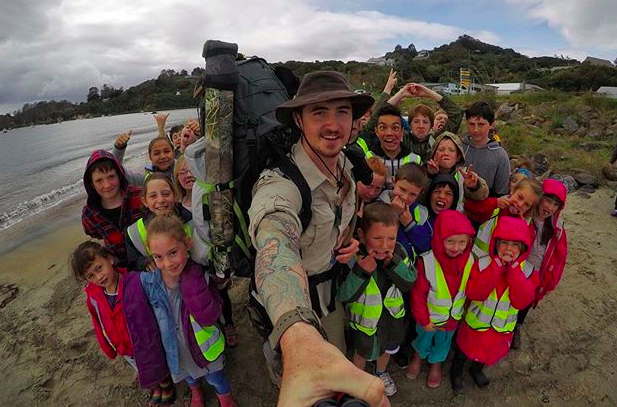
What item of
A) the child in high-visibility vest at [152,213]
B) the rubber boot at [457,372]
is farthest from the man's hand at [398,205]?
the child in high-visibility vest at [152,213]

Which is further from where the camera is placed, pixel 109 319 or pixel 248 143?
pixel 109 319

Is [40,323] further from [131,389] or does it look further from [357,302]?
[357,302]

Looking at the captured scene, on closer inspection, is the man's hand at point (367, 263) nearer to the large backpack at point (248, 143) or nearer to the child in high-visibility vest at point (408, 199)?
the child in high-visibility vest at point (408, 199)

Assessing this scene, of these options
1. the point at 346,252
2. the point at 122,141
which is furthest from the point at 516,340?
the point at 122,141

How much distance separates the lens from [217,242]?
216 cm

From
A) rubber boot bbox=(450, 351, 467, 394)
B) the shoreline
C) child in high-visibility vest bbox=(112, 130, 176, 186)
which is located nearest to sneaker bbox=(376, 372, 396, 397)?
rubber boot bbox=(450, 351, 467, 394)

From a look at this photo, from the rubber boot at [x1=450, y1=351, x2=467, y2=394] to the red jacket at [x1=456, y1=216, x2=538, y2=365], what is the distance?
0.26m

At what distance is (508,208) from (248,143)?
265 centimetres

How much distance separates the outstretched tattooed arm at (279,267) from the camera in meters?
1.19

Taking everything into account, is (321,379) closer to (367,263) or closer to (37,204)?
(367,263)

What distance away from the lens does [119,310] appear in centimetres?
274

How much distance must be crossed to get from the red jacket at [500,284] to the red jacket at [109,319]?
303 centimetres

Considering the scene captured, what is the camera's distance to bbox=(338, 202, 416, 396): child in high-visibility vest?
8.86ft

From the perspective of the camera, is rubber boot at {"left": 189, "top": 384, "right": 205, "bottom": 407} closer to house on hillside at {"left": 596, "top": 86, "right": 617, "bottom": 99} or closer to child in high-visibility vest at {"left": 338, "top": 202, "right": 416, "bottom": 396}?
child in high-visibility vest at {"left": 338, "top": 202, "right": 416, "bottom": 396}
